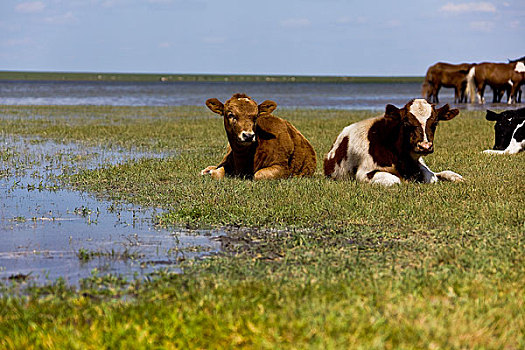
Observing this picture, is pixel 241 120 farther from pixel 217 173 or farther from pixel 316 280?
pixel 316 280

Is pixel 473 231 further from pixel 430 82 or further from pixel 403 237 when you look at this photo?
pixel 430 82

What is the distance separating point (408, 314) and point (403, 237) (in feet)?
8.41

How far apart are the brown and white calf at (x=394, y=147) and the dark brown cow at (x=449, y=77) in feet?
119

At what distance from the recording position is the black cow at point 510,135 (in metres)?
14.8

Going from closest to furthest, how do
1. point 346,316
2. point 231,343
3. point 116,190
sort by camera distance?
point 231,343
point 346,316
point 116,190

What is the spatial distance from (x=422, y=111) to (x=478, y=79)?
33.6 metres

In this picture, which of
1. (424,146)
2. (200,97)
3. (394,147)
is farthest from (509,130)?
(200,97)

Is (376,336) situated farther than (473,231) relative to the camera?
No

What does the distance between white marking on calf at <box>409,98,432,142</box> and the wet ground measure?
13.3ft

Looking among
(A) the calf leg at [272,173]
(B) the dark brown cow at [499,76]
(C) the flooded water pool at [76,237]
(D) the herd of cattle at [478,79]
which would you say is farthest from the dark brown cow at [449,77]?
(C) the flooded water pool at [76,237]

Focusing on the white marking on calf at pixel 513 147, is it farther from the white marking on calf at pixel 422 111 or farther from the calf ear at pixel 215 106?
the calf ear at pixel 215 106

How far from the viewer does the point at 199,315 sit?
4.69m

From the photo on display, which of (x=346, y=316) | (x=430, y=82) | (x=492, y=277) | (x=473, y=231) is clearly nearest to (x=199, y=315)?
(x=346, y=316)

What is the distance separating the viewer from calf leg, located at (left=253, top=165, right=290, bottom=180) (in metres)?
10.8
